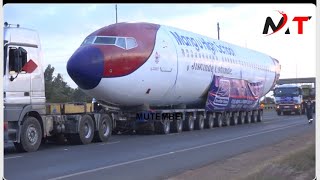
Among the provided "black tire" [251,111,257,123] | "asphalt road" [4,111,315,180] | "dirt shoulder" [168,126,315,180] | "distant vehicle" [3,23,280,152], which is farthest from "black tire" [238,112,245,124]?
"dirt shoulder" [168,126,315,180]

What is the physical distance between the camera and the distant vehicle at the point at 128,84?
47.9 feet

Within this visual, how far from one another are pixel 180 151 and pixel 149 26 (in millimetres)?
8144

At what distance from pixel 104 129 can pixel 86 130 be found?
1075mm

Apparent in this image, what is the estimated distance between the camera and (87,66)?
1902 cm

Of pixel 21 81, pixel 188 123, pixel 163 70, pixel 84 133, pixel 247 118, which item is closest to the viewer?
pixel 21 81

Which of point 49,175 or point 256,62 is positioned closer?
point 49,175

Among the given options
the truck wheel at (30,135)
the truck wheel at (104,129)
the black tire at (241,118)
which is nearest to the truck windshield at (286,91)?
the black tire at (241,118)

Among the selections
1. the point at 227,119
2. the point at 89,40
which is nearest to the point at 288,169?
the point at 89,40

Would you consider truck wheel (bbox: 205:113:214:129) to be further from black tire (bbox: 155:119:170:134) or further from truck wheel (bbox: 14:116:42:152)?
truck wheel (bbox: 14:116:42:152)

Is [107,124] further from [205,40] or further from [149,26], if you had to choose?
[205,40]

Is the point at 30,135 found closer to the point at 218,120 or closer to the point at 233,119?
the point at 218,120

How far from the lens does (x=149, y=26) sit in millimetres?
21828

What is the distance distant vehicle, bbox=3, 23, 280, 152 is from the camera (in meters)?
14.6

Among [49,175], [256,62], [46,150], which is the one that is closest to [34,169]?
[49,175]
